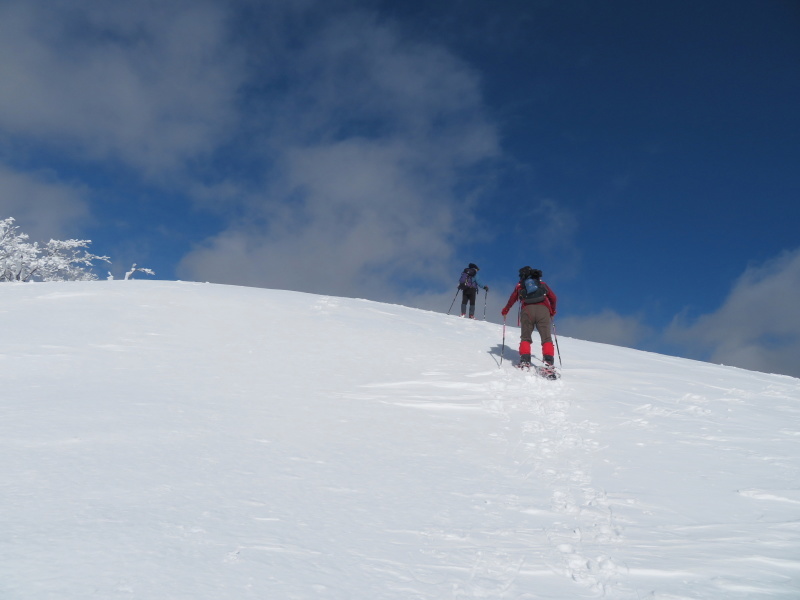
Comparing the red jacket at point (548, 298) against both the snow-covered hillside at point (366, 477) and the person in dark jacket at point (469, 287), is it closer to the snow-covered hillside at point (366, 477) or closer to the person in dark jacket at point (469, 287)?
the snow-covered hillside at point (366, 477)

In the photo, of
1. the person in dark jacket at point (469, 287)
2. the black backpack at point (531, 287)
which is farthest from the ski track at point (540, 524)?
the person in dark jacket at point (469, 287)

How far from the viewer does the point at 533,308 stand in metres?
9.41

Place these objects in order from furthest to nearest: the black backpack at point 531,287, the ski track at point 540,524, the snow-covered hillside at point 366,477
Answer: the black backpack at point 531,287, the ski track at point 540,524, the snow-covered hillside at point 366,477

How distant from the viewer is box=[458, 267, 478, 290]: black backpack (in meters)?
16.8

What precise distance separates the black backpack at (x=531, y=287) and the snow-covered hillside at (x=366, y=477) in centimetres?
157

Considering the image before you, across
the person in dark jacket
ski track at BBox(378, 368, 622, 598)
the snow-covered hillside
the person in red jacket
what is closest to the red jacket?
the person in red jacket

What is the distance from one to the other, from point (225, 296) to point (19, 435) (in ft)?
28.5

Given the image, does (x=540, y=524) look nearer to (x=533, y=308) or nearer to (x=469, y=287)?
(x=533, y=308)

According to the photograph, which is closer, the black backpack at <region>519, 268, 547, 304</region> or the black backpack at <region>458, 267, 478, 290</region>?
the black backpack at <region>519, 268, 547, 304</region>

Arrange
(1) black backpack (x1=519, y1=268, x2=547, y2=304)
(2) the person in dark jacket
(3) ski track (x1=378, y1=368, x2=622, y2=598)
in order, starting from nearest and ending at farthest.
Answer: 1. (3) ski track (x1=378, y1=368, x2=622, y2=598)
2. (1) black backpack (x1=519, y1=268, x2=547, y2=304)
3. (2) the person in dark jacket

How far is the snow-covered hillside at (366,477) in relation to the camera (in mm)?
2719

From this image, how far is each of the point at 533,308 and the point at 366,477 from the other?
6.15m

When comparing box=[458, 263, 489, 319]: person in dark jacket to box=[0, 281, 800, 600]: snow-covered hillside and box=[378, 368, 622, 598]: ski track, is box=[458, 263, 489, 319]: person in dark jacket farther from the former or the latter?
box=[378, 368, 622, 598]: ski track

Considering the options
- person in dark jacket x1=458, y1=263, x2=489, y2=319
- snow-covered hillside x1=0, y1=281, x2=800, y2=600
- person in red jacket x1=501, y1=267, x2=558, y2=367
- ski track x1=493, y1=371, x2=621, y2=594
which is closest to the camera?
snow-covered hillside x1=0, y1=281, x2=800, y2=600
